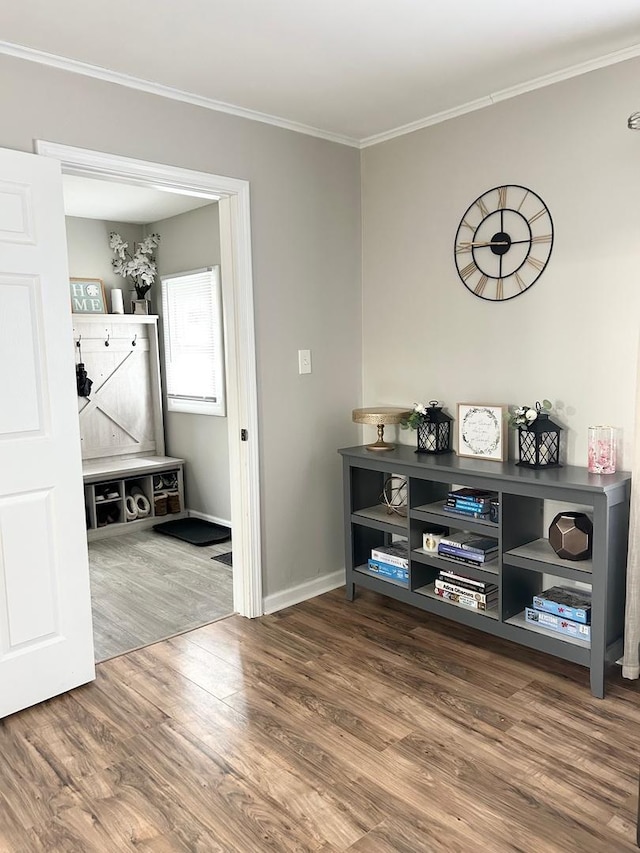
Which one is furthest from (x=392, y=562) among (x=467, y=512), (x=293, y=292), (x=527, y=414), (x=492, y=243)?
(x=492, y=243)

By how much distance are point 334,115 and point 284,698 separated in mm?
2666

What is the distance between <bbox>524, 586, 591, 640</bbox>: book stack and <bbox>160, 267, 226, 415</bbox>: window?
2812 mm

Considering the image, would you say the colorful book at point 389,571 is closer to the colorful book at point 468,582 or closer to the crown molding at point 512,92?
the colorful book at point 468,582

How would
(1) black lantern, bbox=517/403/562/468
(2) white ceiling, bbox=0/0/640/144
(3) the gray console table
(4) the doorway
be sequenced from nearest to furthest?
1. (2) white ceiling, bbox=0/0/640/144
2. (3) the gray console table
3. (1) black lantern, bbox=517/403/562/468
4. (4) the doorway

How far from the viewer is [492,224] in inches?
127

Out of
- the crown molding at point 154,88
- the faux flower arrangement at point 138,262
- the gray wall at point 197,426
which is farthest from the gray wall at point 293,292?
the faux flower arrangement at point 138,262

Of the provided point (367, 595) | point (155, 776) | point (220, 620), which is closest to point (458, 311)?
point (367, 595)

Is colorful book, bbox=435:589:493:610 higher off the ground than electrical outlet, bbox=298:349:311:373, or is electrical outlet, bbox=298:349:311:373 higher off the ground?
Answer: electrical outlet, bbox=298:349:311:373

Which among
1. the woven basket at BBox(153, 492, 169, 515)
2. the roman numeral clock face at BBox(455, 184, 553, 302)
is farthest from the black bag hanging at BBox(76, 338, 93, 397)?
the roman numeral clock face at BBox(455, 184, 553, 302)

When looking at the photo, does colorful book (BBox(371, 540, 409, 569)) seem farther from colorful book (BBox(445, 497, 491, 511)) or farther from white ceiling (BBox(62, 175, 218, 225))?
white ceiling (BBox(62, 175, 218, 225))

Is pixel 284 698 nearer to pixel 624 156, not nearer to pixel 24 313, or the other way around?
pixel 24 313

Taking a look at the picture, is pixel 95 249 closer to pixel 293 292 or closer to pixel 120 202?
pixel 120 202

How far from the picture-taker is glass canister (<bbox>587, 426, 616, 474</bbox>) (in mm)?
2764

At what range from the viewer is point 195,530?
5156mm
